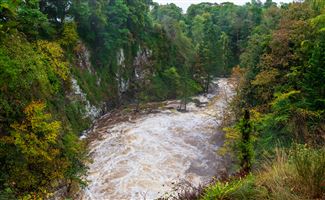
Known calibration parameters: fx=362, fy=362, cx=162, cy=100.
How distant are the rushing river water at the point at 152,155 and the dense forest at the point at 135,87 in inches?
68.2

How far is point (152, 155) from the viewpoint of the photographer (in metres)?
25.0

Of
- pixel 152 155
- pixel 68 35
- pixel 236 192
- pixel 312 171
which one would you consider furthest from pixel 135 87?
pixel 312 171

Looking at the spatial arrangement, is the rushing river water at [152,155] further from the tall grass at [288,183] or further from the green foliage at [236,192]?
the tall grass at [288,183]

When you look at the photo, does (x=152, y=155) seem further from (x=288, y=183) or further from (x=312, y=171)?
(x=312, y=171)

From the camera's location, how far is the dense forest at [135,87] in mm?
7621

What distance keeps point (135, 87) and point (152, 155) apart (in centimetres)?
1818

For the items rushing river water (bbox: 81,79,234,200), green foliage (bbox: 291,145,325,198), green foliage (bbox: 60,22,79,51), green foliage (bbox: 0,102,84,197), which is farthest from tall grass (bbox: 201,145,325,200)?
green foliage (bbox: 60,22,79,51)

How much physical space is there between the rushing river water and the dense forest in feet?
5.68

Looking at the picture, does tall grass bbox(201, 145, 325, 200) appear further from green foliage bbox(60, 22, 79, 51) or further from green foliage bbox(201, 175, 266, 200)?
green foliage bbox(60, 22, 79, 51)

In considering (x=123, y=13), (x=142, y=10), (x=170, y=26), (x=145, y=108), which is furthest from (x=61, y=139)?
(x=170, y=26)

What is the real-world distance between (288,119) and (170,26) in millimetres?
36379

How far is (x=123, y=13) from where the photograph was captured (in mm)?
40438

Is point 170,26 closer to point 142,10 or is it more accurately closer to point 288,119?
point 142,10

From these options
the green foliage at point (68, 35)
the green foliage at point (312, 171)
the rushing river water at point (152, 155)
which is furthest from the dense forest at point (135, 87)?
the rushing river water at point (152, 155)
